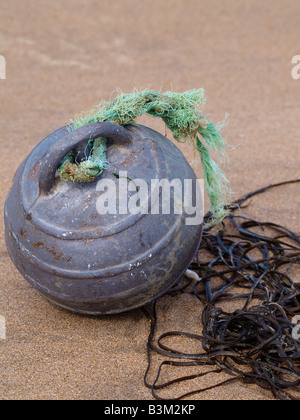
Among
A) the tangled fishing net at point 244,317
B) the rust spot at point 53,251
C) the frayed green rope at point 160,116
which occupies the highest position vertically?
the frayed green rope at point 160,116

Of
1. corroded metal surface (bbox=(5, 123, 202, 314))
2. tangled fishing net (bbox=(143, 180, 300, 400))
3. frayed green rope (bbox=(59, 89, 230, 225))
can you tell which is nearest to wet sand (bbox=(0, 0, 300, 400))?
tangled fishing net (bbox=(143, 180, 300, 400))

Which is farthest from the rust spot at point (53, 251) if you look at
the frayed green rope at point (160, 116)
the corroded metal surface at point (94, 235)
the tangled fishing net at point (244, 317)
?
the tangled fishing net at point (244, 317)

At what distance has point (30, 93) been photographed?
568 cm

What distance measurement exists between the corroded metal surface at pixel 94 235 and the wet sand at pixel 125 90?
0.25 metres

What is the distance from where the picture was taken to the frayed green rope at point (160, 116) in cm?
246

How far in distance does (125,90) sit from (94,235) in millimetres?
3350

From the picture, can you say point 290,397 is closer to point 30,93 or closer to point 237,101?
point 237,101

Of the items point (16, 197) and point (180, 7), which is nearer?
point (16, 197)

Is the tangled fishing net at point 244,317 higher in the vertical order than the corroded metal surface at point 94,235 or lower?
lower

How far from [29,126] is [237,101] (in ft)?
6.80

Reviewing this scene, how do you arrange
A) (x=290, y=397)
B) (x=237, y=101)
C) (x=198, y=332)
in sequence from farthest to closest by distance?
(x=237, y=101)
(x=198, y=332)
(x=290, y=397)

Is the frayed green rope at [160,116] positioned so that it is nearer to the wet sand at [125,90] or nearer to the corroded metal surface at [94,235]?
the corroded metal surface at [94,235]

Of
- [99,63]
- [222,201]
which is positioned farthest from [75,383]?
[99,63]

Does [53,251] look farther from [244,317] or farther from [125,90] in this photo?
[125,90]
